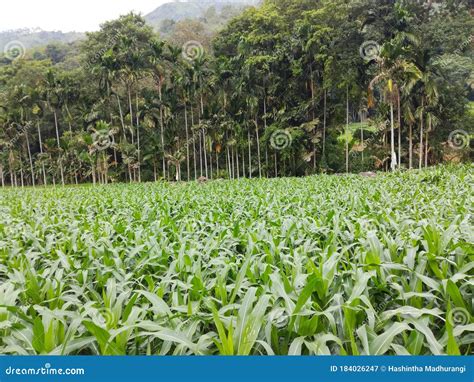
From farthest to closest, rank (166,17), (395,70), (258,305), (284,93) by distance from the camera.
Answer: (166,17) → (284,93) → (395,70) → (258,305)

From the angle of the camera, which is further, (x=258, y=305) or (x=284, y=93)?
(x=284, y=93)

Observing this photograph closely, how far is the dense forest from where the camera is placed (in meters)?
24.2

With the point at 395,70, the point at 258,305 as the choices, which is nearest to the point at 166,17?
the point at 395,70

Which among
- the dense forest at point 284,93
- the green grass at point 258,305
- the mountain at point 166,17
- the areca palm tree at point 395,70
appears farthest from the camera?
the mountain at point 166,17

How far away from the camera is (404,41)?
22.5 meters

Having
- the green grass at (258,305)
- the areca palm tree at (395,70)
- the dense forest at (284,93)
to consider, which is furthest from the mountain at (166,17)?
the green grass at (258,305)

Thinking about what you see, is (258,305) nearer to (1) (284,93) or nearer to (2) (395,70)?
(2) (395,70)

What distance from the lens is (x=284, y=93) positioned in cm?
3180

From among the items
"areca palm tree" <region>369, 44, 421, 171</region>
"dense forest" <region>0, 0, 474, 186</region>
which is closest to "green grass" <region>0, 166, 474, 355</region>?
"areca palm tree" <region>369, 44, 421, 171</region>

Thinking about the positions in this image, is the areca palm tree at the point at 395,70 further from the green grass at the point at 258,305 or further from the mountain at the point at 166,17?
the mountain at the point at 166,17

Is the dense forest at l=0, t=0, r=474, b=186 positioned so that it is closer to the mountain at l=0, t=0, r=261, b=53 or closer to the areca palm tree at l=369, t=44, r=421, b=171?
the areca palm tree at l=369, t=44, r=421, b=171

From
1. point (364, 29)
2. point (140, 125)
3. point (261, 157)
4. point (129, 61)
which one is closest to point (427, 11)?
point (364, 29)

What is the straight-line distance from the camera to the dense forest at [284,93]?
79.5 feet

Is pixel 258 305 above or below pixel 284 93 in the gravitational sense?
below
